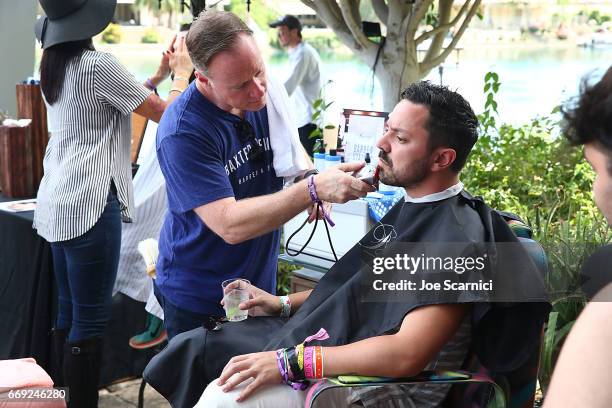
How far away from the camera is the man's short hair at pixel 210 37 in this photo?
6.58 feet

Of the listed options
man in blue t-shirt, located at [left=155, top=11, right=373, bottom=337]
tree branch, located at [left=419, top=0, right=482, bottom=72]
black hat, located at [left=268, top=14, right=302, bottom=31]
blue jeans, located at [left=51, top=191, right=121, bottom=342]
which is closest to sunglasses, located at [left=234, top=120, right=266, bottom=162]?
man in blue t-shirt, located at [left=155, top=11, right=373, bottom=337]

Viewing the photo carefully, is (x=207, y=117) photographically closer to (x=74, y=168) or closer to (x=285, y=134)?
(x=285, y=134)

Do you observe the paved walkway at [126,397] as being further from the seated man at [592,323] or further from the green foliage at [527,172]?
the seated man at [592,323]

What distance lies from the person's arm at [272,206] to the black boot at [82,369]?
1170mm

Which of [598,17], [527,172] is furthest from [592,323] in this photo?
[598,17]

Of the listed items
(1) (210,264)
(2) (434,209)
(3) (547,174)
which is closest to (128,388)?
(1) (210,264)

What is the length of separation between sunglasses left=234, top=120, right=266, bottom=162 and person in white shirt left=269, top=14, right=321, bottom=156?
407 cm

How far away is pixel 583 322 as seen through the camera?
41.3 inches

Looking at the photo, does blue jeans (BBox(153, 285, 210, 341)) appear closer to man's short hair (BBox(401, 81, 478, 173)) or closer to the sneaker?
man's short hair (BBox(401, 81, 478, 173))

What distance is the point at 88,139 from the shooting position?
2758 mm

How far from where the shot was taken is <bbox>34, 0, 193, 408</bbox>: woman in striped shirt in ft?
8.89

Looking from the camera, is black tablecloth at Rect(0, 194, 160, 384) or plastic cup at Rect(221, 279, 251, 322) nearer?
plastic cup at Rect(221, 279, 251, 322)

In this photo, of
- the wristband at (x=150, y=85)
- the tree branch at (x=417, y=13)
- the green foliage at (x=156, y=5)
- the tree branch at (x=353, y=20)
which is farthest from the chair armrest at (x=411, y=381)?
the green foliage at (x=156, y=5)

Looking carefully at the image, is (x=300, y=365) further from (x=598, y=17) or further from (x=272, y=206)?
(x=598, y=17)
